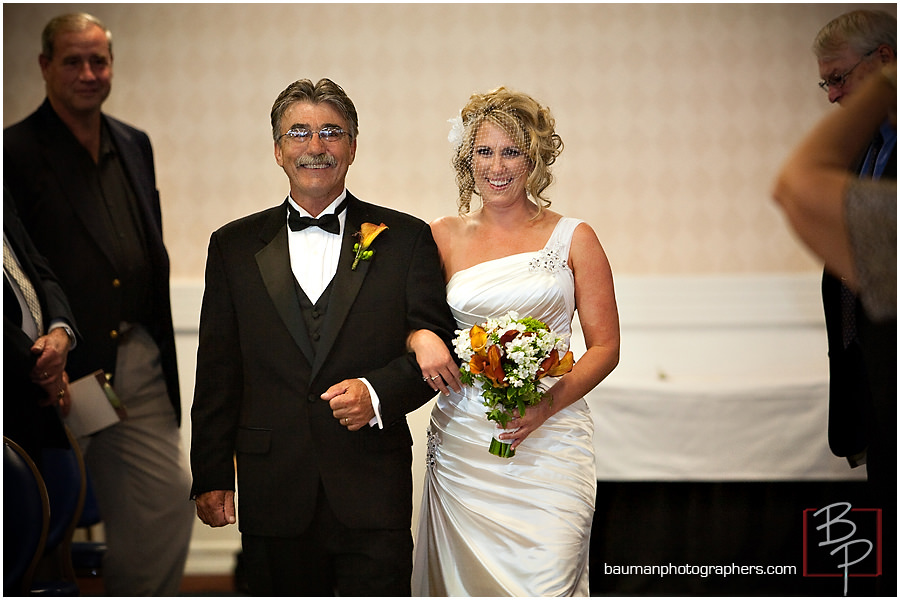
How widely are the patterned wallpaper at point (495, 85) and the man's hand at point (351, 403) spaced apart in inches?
50.0

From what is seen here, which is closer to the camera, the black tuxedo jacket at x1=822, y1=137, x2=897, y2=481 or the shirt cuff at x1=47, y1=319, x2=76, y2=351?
the black tuxedo jacket at x1=822, y1=137, x2=897, y2=481

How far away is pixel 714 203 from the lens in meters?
4.02

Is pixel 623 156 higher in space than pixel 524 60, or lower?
lower

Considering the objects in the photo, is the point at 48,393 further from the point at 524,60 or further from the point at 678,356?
the point at 678,356

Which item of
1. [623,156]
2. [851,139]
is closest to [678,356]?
→ [623,156]

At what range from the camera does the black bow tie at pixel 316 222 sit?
9.30 feet

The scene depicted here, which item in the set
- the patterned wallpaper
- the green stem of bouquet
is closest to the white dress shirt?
the green stem of bouquet

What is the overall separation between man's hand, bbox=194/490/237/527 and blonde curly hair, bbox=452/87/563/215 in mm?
1378

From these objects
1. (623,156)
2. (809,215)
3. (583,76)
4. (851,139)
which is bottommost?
(809,215)

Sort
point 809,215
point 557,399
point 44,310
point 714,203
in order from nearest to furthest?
point 809,215 < point 557,399 < point 44,310 < point 714,203

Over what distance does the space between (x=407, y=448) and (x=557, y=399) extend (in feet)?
1.73

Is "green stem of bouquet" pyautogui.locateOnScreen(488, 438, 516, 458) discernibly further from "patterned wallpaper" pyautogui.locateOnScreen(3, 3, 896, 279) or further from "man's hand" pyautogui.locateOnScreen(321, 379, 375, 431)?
"patterned wallpaper" pyautogui.locateOnScreen(3, 3, 896, 279)

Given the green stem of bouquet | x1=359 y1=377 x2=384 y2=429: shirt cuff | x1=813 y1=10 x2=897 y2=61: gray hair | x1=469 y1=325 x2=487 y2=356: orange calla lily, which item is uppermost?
x1=813 y1=10 x2=897 y2=61: gray hair

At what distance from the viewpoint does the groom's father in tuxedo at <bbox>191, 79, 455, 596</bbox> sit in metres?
2.78
